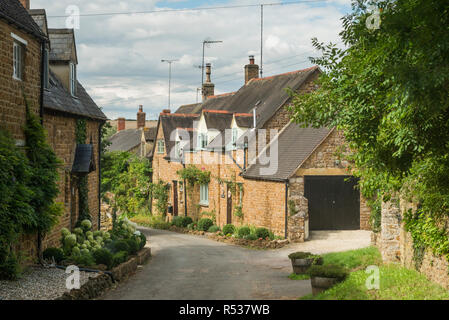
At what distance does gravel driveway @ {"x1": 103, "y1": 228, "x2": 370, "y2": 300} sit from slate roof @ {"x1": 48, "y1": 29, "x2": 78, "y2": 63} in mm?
8164

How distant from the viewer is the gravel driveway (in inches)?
525

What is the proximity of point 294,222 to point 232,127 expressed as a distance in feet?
27.7

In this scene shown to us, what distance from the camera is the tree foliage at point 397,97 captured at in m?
7.53

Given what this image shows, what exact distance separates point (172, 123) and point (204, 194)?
8002mm

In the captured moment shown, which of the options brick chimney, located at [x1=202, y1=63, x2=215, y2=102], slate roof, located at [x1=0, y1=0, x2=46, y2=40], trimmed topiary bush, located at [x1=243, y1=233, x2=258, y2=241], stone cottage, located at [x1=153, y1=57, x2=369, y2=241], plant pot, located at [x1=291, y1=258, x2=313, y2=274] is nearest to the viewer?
slate roof, located at [x1=0, y1=0, x2=46, y2=40]

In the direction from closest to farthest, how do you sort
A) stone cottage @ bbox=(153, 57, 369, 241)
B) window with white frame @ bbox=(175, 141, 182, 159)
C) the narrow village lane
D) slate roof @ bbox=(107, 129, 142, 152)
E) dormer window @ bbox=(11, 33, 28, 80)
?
dormer window @ bbox=(11, 33, 28, 80), the narrow village lane, stone cottage @ bbox=(153, 57, 369, 241), window with white frame @ bbox=(175, 141, 182, 159), slate roof @ bbox=(107, 129, 142, 152)

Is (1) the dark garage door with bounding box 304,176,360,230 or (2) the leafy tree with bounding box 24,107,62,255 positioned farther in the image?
(1) the dark garage door with bounding box 304,176,360,230

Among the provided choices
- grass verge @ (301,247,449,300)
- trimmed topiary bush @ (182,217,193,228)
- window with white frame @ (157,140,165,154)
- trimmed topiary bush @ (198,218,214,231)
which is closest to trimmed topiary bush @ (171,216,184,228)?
trimmed topiary bush @ (182,217,193,228)

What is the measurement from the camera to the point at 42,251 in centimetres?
1452

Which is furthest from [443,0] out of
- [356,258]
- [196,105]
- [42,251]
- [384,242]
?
[196,105]

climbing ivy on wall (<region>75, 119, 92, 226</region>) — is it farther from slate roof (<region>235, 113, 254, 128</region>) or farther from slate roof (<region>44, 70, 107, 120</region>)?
slate roof (<region>235, 113, 254, 128</region>)

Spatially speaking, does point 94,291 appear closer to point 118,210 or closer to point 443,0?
point 443,0

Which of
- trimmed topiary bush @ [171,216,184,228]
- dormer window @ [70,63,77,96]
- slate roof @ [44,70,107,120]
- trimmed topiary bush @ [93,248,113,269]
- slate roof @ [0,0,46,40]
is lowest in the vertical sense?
trimmed topiary bush @ [171,216,184,228]

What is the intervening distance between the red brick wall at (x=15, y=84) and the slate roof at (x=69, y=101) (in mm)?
1063
